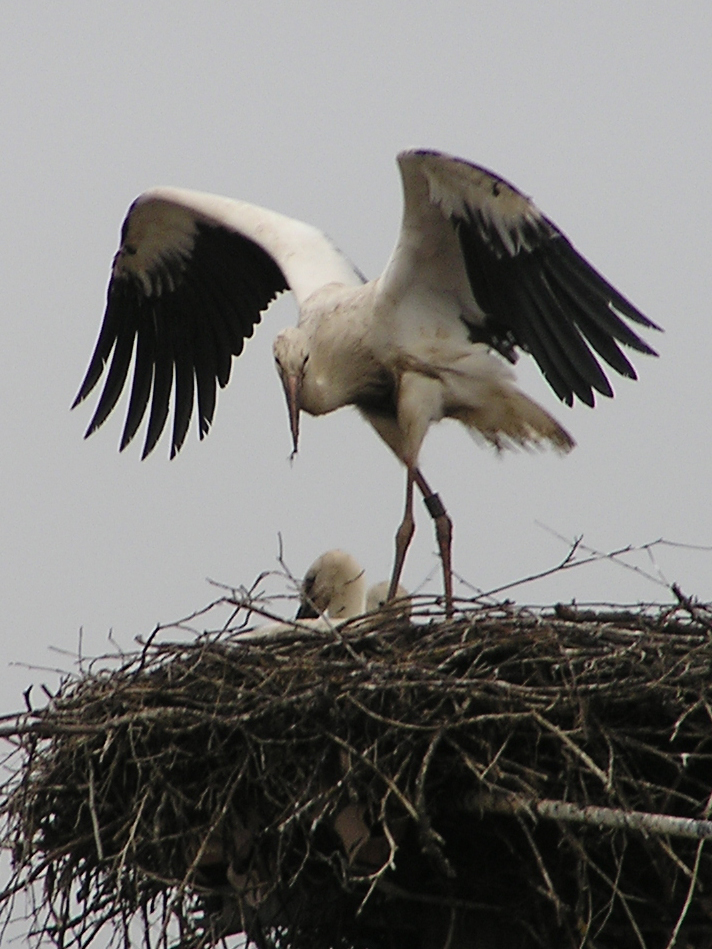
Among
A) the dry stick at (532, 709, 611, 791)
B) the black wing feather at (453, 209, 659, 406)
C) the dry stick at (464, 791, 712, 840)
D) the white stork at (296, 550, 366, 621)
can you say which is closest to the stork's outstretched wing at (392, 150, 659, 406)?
the black wing feather at (453, 209, 659, 406)

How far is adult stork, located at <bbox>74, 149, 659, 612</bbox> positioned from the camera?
553cm

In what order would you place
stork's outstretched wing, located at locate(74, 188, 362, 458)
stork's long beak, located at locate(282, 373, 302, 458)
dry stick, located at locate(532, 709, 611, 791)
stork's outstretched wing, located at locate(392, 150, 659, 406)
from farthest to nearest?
stork's outstretched wing, located at locate(74, 188, 362, 458)
stork's long beak, located at locate(282, 373, 302, 458)
stork's outstretched wing, located at locate(392, 150, 659, 406)
dry stick, located at locate(532, 709, 611, 791)

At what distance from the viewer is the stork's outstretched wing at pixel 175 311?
7.05 m

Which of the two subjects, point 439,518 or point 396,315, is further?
point 439,518

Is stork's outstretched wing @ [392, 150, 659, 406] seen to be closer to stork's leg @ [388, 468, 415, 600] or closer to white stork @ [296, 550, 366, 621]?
stork's leg @ [388, 468, 415, 600]

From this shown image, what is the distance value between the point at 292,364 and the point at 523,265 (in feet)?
2.65

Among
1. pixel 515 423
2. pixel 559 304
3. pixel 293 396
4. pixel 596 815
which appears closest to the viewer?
pixel 596 815

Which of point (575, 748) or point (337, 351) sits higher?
point (337, 351)

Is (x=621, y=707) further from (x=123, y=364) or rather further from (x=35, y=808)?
(x=123, y=364)

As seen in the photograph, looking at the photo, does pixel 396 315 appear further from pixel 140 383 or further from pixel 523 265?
pixel 140 383

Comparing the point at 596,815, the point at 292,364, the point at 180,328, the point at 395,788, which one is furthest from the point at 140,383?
the point at 596,815

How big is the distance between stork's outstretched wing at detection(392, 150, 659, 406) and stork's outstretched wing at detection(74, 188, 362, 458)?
4.38ft

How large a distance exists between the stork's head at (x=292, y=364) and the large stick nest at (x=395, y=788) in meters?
1.31

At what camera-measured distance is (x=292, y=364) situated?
5918 mm
